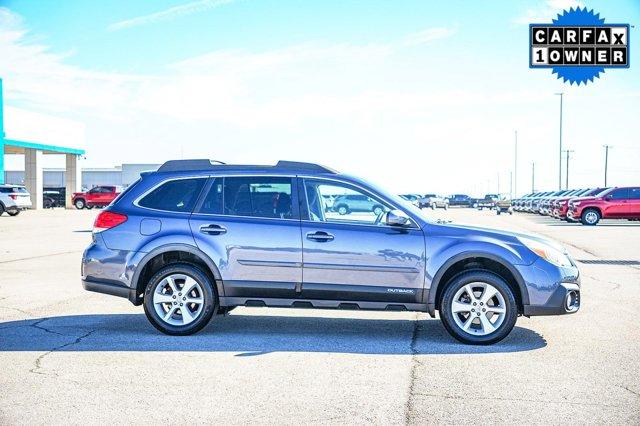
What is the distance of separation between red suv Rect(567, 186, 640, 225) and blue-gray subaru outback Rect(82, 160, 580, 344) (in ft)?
87.9

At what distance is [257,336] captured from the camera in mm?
7512

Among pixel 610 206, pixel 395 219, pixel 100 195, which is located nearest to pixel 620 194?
pixel 610 206

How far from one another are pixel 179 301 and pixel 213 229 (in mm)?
823

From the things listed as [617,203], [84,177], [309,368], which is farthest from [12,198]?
[84,177]

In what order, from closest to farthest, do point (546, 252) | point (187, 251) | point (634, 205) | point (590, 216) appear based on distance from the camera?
point (546, 252), point (187, 251), point (634, 205), point (590, 216)

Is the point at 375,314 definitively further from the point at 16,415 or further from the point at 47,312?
the point at 16,415

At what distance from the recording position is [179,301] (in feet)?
24.6

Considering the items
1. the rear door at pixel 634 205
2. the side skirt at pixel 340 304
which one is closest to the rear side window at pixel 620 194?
the rear door at pixel 634 205

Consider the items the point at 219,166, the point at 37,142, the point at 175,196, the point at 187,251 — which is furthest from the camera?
the point at 37,142

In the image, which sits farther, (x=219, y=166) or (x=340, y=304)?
(x=219, y=166)

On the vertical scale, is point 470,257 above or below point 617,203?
below

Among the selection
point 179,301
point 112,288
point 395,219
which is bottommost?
point 179,301

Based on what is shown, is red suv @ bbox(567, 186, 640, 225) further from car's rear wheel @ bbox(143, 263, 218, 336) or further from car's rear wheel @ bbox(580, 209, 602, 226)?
car's rear wheel @ bbox(143, 263, 218, 336)

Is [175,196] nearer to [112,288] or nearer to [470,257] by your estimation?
[112,288]
